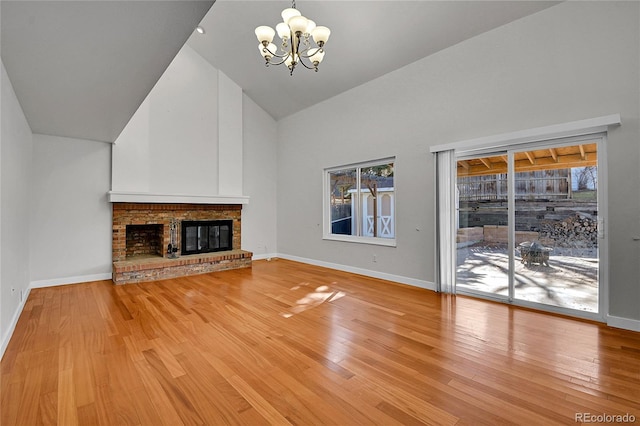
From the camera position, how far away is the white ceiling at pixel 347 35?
143 inches

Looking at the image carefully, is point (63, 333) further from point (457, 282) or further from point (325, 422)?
point (457, 282)

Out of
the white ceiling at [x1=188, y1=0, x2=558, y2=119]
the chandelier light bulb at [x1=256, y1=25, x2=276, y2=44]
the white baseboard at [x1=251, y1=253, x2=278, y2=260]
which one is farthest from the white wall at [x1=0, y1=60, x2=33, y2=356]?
the white baseboard at [x1=251, y1=253, x2=278, y2=260]

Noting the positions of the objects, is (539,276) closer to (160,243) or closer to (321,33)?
(321,33)

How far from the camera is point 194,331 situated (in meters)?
2.85

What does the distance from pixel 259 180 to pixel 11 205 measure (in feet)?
14.6

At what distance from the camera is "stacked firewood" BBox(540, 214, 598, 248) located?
318cm

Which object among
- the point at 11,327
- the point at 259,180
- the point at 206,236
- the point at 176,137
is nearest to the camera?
the point at 11,327

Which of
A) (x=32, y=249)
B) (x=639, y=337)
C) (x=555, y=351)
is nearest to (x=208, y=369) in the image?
(x=555, y=351)

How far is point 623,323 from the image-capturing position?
2.88 m

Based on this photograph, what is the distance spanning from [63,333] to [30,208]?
276 centimetres

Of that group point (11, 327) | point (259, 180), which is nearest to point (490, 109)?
point (259, 180)

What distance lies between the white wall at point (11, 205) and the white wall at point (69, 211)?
0.73m

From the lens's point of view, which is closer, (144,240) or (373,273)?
(373,273)

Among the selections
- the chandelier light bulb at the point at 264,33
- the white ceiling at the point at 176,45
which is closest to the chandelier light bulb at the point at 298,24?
the chandelier light bulb at the point at 264,33
